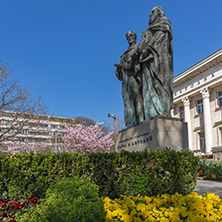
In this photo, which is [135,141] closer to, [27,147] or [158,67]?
[158,67]

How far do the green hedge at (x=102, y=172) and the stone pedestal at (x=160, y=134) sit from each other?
187 cm

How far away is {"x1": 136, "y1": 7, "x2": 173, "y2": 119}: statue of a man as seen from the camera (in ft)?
27.5

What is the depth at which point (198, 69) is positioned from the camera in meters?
37.8

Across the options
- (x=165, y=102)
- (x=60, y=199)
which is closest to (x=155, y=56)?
(x=165, y=102)

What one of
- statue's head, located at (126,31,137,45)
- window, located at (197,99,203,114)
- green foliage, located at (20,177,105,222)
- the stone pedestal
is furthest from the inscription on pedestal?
window, located at (197,99,203,114)

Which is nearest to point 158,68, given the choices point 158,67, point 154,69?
point 158,67

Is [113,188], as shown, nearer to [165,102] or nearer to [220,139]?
[165,102]

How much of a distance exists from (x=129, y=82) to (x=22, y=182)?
5.81 metres

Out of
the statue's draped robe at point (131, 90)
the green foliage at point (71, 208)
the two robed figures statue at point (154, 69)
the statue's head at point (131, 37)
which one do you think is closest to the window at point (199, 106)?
the statue's head at point (131, 37)

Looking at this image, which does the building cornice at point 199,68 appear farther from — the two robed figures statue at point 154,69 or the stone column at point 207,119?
the two robed figures statue at point 154,69

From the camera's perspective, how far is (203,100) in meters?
37.6

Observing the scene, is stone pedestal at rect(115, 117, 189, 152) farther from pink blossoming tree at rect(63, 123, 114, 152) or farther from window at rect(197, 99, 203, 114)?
window at rect(197, 99, 203, 114)

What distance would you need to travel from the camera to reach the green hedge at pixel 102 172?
5.01m

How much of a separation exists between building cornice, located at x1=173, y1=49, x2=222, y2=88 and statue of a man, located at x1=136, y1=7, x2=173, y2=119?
28699mm
